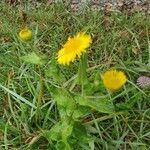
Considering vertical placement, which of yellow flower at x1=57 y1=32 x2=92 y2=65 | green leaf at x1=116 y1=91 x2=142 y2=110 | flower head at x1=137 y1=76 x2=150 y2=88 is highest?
yellow flower at x1=57 y1=32 x2=92 y2=65

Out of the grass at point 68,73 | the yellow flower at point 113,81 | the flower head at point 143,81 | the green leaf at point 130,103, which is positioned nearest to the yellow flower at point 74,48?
the yellow flower at point 113,81

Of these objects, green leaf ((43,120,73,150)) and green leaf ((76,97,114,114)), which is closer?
green leaf ((76,97,114,114))

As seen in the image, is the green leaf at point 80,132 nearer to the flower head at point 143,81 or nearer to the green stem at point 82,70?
the green stem at point 82,70

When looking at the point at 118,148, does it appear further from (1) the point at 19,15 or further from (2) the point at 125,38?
(1) the point at 19,15

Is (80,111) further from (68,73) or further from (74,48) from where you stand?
(68,73)

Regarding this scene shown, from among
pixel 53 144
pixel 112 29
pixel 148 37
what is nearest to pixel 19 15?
pixel 112 29

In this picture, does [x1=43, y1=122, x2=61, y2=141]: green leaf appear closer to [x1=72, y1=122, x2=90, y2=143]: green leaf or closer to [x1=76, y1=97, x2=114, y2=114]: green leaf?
[x1=72, y1=122, x2=90, y2=143]: green leaf

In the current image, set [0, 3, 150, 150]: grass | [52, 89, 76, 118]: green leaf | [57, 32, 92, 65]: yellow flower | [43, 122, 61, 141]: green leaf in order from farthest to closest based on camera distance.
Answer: [0, 3, 150, 150]: grass < [43, 122, 61, 141]: green leaf < [52, 89, 76, 118]: green leaf < [57, 32, 92, 65]: yellow flower

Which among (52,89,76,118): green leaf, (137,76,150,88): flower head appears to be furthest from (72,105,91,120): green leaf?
(137,76,150,88): flower head

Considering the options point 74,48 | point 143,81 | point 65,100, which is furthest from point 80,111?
point 143,81
